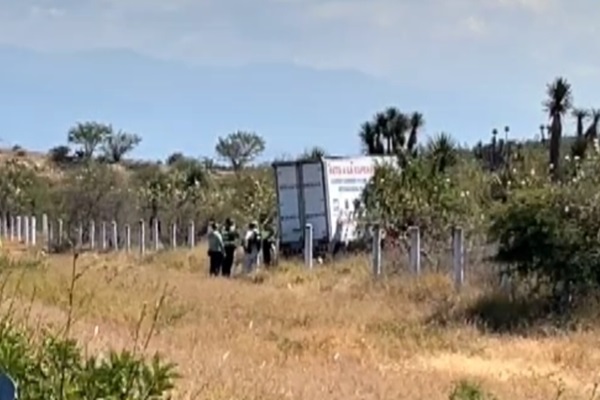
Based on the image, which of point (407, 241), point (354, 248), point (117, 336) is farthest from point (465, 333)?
point (354, 248)

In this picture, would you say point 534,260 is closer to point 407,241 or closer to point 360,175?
point 407,241

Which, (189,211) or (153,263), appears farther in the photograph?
(189,211)

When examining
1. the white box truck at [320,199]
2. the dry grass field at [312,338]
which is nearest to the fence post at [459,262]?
the dry grass field at [312,338]

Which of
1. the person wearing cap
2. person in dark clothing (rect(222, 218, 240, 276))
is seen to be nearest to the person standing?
person in dark clothing (rect(222, 218, 240, 276))

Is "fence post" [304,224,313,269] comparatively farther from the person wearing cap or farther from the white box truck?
the white box truck

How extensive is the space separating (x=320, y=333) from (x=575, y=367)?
379 centimetres

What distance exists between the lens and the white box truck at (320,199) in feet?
112

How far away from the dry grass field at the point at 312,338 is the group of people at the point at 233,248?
203 inches

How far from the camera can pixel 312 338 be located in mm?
15656

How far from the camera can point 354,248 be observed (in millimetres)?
33562

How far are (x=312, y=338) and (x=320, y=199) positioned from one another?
18785 millimetres

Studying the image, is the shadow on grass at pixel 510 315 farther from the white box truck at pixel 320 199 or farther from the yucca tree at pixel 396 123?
the yucca tree at pixel 396 123

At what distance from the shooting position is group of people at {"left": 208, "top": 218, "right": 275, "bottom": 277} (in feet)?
101

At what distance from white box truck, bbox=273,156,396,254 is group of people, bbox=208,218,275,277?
812 millimetres
